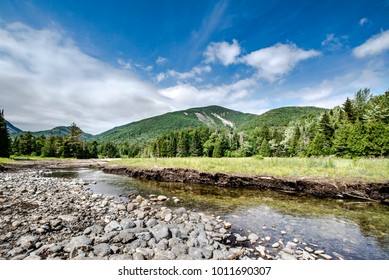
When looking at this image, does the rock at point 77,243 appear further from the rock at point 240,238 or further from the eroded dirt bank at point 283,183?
the eroded dirt bank at point 283,183

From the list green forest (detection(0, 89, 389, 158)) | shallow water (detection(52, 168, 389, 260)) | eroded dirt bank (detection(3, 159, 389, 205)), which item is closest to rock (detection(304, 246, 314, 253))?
shallow water (detection(52, 168, 389, 260))

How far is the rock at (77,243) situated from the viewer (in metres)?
4.70

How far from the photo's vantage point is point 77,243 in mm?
4883

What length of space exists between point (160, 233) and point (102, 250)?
166cm

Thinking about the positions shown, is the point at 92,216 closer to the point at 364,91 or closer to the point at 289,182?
the point at 289,182

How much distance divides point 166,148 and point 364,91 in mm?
74787

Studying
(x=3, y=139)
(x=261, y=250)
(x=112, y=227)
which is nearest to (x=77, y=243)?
(x=112, y=227)

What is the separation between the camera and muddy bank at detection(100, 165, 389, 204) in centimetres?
1009

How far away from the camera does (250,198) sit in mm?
10711

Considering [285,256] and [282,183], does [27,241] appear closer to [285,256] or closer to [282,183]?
[285,256]

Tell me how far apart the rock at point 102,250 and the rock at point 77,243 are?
35 centimetres

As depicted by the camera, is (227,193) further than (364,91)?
No

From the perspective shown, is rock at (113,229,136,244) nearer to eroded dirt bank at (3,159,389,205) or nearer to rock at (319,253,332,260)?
rock at (319,253,332,260)
